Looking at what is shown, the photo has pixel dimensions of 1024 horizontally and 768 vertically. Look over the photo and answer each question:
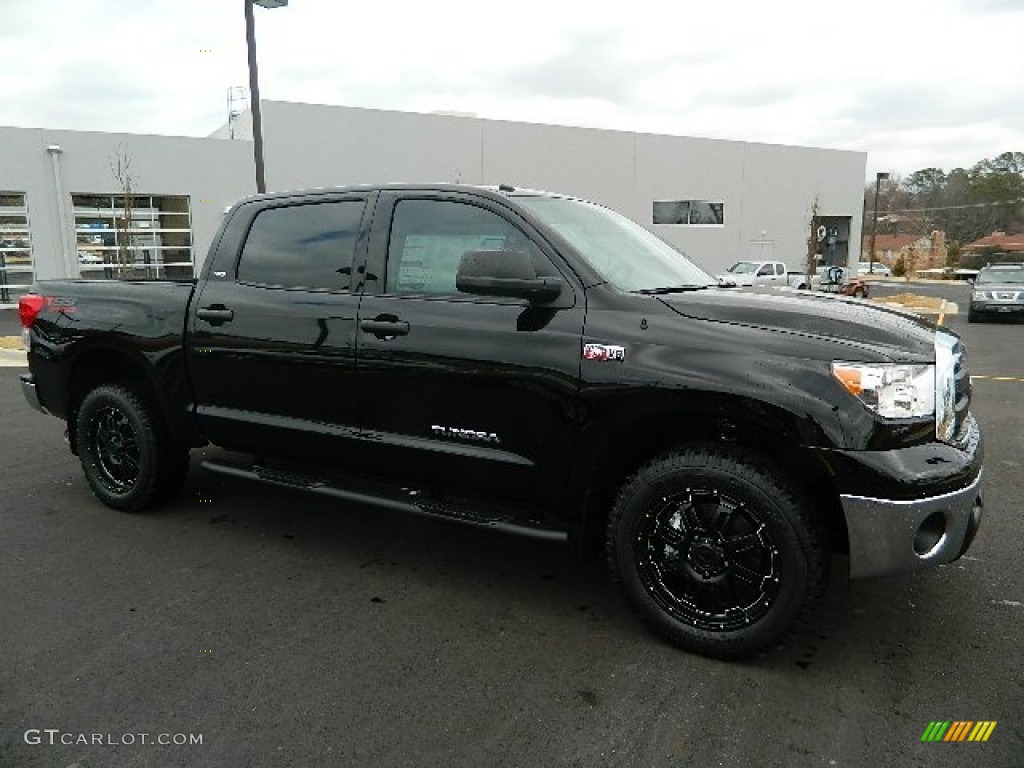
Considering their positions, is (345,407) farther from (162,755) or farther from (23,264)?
(23,264)

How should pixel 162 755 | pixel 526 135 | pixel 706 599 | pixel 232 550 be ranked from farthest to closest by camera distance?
pixel 526 135, pixel 232 550, pixel 706 599, pixel 162 755

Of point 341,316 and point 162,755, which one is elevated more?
point 341,316

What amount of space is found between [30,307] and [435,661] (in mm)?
3628

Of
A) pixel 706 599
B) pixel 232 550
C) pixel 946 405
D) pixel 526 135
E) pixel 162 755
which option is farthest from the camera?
pixel 526 135

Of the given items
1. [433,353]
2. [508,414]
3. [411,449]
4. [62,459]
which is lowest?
[62,459]

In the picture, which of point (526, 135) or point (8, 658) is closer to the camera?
point (8, 658)

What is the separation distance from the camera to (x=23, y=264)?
2102 centimetres

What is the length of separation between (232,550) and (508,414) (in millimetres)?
1854

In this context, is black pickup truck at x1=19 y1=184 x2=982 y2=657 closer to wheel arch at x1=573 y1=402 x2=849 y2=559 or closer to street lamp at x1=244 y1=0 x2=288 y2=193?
wheel arch at x1=573 y1=402 x2=849 y2=559

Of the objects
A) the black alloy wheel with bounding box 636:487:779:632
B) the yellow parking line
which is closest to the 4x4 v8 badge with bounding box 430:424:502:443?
the black alloy wheel with bounding box 636:487:779:632

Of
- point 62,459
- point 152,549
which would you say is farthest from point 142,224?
point 152,549

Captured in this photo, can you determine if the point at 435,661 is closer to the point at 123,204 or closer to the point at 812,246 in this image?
the point at 123,204

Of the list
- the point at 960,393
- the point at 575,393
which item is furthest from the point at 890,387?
the point at 575,393

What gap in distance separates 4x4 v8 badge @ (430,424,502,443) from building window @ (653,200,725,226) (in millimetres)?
33224
